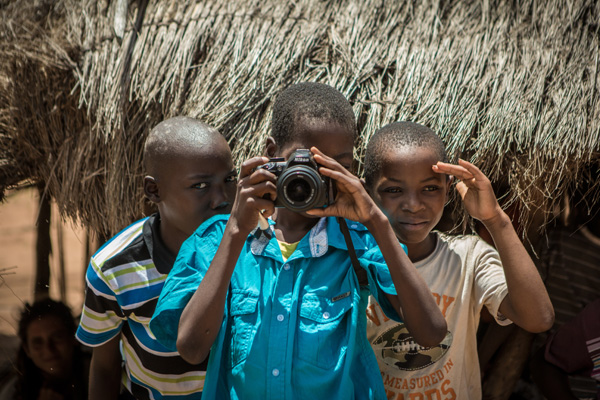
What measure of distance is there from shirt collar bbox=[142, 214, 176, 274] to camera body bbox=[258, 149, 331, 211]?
0.63 metres

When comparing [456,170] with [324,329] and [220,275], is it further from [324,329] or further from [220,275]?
[220,275]

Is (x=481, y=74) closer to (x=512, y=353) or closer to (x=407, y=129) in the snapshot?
(x=407, y=129)

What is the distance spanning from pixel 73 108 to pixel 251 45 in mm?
909

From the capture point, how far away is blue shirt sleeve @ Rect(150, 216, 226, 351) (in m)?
1.48

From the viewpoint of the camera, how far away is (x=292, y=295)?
1486 millimetres

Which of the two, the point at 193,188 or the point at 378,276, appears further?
the point at 193,188

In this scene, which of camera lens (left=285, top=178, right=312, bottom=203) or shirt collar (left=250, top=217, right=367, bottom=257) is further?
shirt collar (left=250, top=217, right=367, bottom=257)

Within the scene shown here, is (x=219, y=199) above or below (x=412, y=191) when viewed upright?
below

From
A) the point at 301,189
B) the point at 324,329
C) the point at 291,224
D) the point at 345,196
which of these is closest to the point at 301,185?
the point at 301,189

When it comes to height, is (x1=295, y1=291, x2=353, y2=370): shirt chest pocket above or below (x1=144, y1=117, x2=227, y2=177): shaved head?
below

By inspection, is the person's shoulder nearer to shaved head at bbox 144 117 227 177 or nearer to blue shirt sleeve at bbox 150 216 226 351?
shaved head at bbox 144 117 227 177

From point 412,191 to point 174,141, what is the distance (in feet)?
2.70

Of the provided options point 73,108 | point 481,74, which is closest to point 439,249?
point 481,74

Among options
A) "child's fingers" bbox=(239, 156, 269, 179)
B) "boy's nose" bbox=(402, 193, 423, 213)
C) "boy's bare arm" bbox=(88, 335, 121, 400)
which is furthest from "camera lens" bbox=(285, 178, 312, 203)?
"boy's bare arm" bbox=(88, 335, 121, 400)
